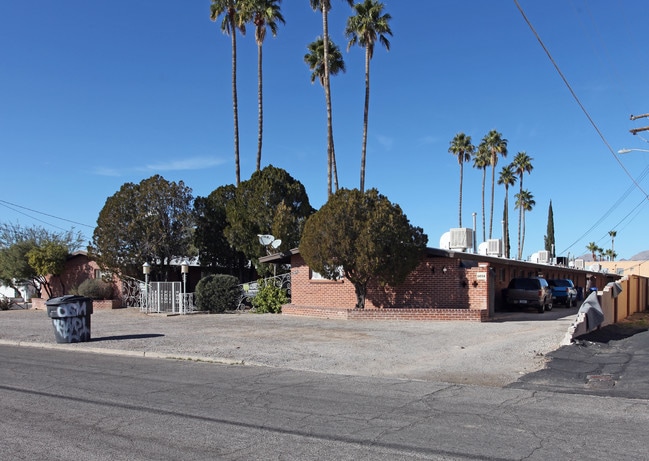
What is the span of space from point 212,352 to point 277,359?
6.32ft

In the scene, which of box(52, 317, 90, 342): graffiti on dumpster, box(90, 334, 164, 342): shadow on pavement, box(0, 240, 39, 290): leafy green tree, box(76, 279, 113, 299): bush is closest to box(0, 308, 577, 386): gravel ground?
box(90, 334, 164, 342): shadow on pavement

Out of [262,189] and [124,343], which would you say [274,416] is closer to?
[124,343]

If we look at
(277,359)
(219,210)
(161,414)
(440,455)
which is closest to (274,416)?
(161,414)

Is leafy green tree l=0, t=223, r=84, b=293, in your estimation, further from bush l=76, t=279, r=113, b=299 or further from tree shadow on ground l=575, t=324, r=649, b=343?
tree shadow on ground l=575, t=324, r=649, b=343

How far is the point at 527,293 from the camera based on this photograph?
Result: 26.6m

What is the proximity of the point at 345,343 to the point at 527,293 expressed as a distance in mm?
14088

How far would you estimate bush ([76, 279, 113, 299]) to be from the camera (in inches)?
1260

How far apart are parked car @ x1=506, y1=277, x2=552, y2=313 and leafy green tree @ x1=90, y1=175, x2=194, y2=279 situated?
1674cm

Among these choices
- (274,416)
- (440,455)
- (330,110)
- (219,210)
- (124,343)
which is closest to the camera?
(440,455)

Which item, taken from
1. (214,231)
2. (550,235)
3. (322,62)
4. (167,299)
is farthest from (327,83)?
(550,235)

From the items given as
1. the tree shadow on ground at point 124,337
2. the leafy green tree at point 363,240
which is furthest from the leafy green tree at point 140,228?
the tree shadow on ground at point 124,337

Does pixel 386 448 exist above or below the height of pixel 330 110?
below

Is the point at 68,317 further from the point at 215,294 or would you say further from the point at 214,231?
the point at 214,231

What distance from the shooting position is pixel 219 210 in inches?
1334
